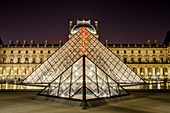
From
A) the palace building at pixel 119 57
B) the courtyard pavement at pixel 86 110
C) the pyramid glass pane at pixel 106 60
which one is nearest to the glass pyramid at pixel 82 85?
the courtyard pavement at pixel 86 110

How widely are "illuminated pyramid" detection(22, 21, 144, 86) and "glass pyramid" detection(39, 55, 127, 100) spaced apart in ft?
18.8

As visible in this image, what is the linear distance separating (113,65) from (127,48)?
39451 millimetres

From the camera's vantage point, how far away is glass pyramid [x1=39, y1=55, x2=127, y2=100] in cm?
962

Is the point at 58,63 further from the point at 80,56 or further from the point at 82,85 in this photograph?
the point at 82,85

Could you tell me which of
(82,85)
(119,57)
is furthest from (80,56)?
(119,57)

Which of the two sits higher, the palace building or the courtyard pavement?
the palace building

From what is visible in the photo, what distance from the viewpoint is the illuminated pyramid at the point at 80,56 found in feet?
56.6

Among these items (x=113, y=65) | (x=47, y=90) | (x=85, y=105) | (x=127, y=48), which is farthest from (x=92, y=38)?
(x=127, y=48)

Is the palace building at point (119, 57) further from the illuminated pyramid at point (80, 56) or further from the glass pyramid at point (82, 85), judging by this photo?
the glass pyramid at point (82, 85)

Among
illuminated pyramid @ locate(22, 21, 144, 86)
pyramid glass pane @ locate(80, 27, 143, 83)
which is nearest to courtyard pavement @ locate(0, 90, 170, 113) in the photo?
pyramid glass pane @ locate(80, 27, 143, 83)

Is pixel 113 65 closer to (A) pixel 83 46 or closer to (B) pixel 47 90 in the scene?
(A) pixel 83 46

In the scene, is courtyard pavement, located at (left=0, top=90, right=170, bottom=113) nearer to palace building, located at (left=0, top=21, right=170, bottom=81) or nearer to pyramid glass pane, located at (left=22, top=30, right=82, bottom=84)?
pyramid glass pane, located at (left=22, top=30, right=82, bottom=84)

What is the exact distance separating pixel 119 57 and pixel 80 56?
128 feet

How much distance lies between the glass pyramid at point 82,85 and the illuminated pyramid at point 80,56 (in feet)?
18.8
